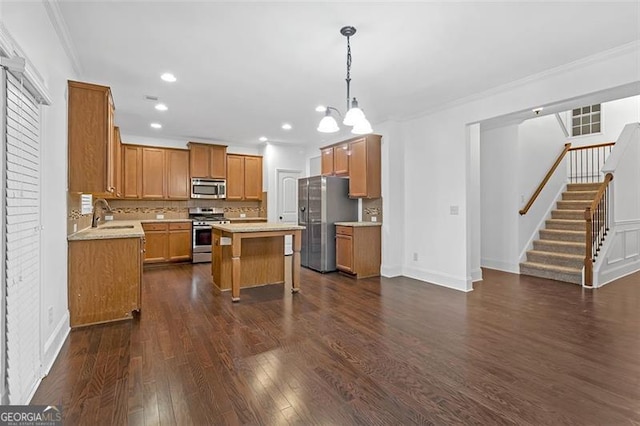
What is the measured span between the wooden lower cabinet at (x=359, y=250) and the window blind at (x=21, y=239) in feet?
13.1

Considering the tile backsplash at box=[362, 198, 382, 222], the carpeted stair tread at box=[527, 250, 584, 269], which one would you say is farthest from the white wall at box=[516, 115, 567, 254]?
the tile backsplash at box=[362, 198, 382, 222]

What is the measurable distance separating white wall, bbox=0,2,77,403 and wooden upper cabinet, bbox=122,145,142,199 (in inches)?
140

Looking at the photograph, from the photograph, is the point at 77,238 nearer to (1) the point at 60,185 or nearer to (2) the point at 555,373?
(1) the point at 60,185

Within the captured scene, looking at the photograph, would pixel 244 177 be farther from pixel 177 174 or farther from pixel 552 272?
pixel 552 272

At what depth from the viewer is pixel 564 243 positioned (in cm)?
559

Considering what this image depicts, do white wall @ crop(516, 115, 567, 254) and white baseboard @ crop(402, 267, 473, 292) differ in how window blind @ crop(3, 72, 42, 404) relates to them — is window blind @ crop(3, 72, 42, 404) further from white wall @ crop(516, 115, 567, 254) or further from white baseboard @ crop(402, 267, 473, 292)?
white wall @ crop(516, 115, 567, 254)

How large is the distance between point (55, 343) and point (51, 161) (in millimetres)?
1446

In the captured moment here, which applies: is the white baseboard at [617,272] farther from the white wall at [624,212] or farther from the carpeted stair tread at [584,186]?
the carpeted stair tread at [584,186]

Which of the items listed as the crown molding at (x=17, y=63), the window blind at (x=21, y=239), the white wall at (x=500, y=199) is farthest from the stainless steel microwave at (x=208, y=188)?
the white wall at (x=500, y=199)

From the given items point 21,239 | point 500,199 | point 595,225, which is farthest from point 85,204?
point 595,225

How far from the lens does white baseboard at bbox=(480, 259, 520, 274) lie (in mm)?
5669

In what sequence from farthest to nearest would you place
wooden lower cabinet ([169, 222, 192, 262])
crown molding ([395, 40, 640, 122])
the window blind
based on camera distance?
wooden lower cabinet ([169, 222, 192, 262])
crown molding ([395, 40, 640, 122])
the window blind

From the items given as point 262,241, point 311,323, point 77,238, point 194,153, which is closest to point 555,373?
point 311,323

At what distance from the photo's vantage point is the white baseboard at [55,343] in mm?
2279
